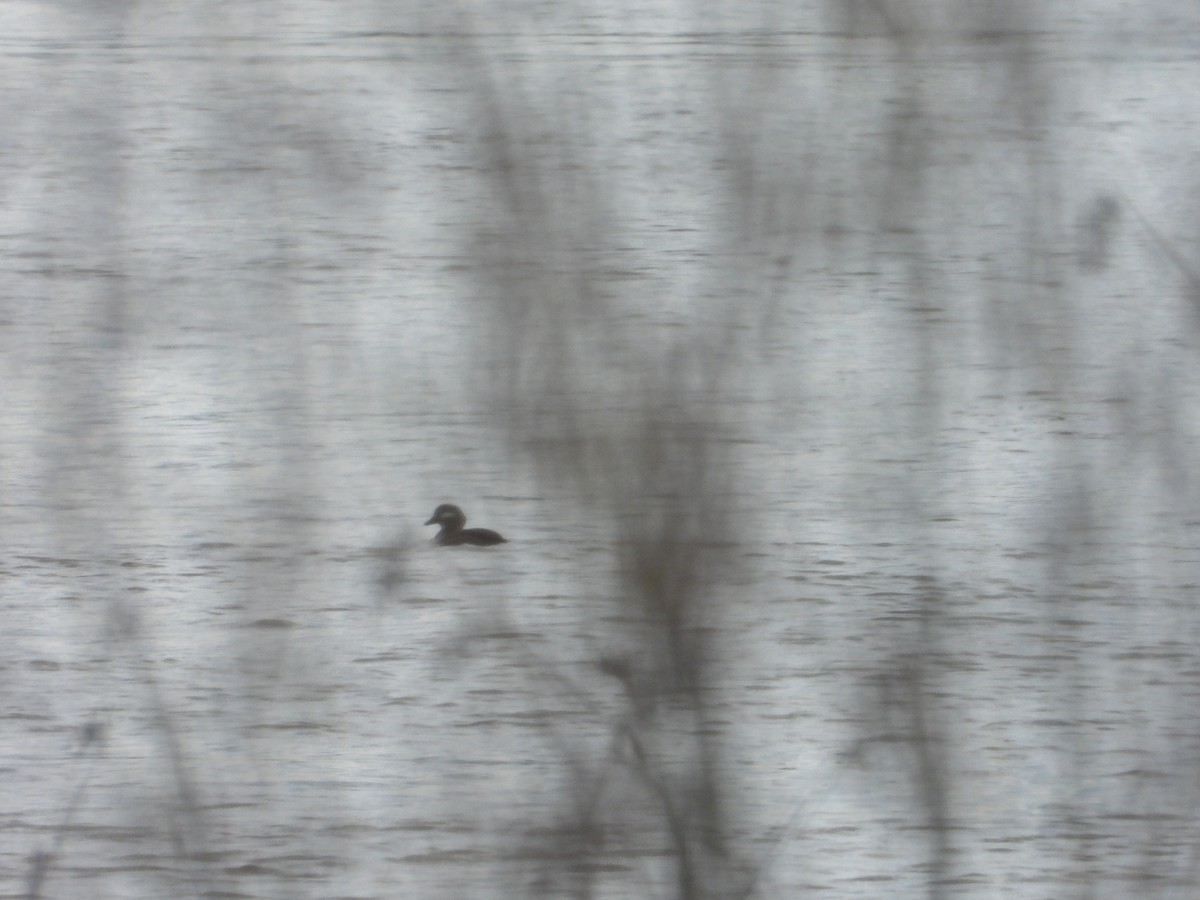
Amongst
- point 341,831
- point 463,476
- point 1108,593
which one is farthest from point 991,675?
point 341,831

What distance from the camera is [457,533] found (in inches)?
44.8

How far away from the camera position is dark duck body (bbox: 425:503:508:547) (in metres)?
1.14

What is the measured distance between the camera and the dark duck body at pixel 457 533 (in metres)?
1.14

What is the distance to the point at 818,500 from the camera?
3.78 ft

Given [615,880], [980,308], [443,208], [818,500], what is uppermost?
[443,208]

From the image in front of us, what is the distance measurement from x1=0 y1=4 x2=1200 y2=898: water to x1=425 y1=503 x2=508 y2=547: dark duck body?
2 centimetres

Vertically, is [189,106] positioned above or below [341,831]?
above

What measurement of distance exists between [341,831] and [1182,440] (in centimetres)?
90

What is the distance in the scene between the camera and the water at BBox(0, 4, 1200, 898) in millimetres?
1144

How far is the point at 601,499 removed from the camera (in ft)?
3.69

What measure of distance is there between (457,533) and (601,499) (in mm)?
141

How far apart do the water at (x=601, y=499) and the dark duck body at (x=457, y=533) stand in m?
0.02

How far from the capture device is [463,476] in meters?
1.15

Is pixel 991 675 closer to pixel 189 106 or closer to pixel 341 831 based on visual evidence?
pixel 341 831
